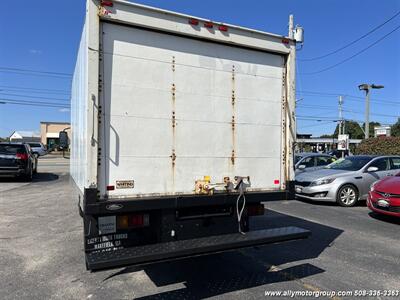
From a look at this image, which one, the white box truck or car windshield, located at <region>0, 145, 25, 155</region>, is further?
car windshield, located at <region>0, 145, 25, 155</region>

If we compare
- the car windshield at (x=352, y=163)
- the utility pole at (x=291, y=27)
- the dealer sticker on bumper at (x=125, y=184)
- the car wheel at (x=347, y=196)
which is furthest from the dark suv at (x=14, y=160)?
the utility pole at (x=291, y=27)

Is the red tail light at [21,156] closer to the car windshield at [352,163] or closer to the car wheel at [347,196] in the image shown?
the car windshield at [352,163]

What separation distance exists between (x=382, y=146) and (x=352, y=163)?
14.7 meters

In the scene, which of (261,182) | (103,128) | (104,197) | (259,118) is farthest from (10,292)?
(259,118)

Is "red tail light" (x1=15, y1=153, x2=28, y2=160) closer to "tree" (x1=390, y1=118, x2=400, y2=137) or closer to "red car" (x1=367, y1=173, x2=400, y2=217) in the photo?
"red car" (x1=367, y1=173, x2=400, y2=217)

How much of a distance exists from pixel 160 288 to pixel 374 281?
8.81 feet

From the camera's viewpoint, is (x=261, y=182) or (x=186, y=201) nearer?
(x=186, y=201)

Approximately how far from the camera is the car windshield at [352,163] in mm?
11514

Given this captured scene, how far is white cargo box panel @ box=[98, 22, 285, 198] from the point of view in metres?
4.15

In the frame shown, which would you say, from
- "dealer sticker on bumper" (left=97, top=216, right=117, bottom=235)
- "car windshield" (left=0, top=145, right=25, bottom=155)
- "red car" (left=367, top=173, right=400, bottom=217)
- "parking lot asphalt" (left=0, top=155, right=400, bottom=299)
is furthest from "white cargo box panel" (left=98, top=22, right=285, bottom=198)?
"car windshield" (left=0, top=145, right=25, bottom=155)

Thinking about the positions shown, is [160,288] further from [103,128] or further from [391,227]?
[391,227]

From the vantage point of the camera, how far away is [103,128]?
4.07 metres

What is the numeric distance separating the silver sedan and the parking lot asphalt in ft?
8.65

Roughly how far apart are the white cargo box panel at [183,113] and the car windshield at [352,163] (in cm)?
709
